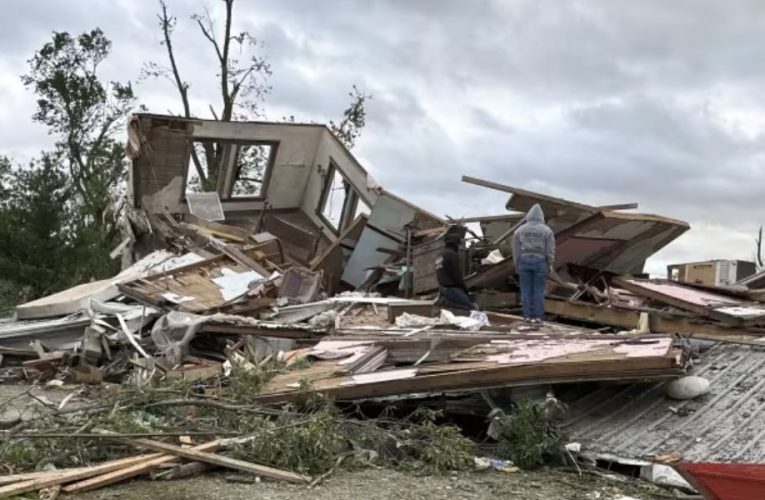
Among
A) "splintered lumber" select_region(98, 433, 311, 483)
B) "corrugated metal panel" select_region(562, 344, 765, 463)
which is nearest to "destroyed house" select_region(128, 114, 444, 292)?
"corrugated metal panel" select_region(562, 344, 765, 463)

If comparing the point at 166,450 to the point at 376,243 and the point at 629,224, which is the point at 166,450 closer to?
the point at 629,224

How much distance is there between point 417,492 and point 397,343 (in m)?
2.24

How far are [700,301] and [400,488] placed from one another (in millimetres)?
5222

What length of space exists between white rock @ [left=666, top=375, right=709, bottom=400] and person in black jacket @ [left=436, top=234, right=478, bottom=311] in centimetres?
424

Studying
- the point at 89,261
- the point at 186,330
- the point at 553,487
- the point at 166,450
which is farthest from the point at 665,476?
the point at 89,261

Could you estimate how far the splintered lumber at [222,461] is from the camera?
446cm

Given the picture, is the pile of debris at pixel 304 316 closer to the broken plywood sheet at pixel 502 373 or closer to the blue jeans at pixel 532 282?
the broken plywood sheet at pixel 502 373

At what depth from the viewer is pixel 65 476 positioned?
4.22 meters

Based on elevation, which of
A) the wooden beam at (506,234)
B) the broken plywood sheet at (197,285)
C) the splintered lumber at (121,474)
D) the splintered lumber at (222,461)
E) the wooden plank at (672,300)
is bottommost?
the splintered lumber at (121,474)

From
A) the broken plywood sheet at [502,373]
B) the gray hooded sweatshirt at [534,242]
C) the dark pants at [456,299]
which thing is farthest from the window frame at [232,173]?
the broken plywood sheet at [502,373]

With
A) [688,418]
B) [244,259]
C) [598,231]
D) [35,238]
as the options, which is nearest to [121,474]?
[688,418]

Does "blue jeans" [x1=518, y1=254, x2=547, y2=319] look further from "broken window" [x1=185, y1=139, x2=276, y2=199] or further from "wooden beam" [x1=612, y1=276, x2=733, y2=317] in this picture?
"broken window" [x1=185, y1=139, x2=276, y2=199]

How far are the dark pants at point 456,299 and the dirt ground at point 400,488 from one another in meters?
4.95

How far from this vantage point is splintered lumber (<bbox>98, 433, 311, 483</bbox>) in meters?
4.46
